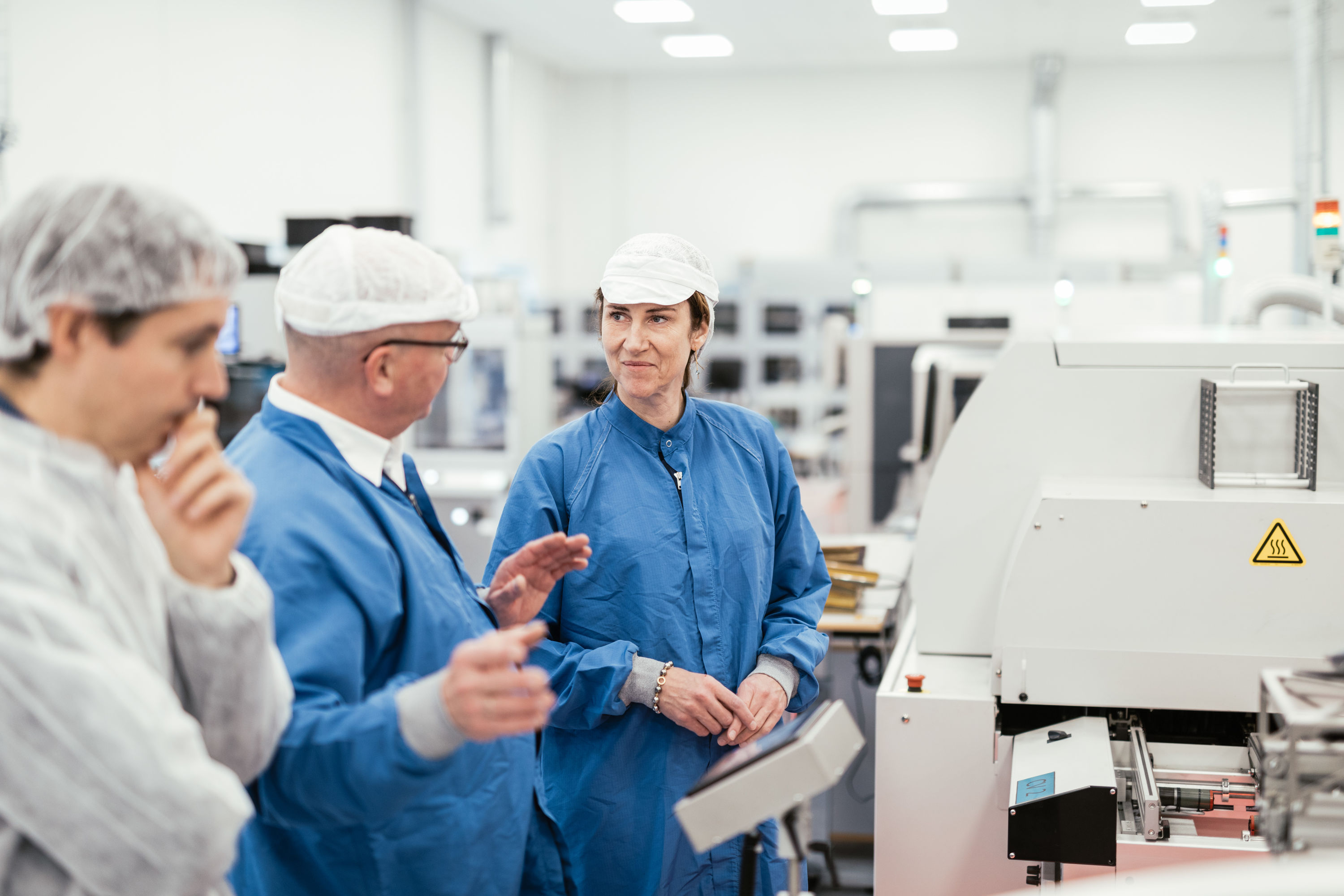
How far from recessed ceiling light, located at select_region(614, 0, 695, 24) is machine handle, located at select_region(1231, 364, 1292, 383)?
6.27 metres

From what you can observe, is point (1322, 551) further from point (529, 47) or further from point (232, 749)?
point (529, 47)

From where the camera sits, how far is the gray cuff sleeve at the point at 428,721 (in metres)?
0.91

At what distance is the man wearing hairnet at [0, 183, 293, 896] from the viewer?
69cm

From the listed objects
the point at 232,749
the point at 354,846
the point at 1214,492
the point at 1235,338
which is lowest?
the point at 354,846

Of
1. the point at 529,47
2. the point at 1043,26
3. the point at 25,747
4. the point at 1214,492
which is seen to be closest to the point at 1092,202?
the point at 1043,26

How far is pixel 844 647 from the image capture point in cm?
276

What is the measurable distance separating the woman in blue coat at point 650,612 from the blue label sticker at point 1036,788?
0.33m

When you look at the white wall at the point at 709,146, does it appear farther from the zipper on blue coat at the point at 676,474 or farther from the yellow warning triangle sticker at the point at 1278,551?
the yellow warning triangle sticker at the point at 1278,551

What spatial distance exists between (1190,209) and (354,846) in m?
9.41

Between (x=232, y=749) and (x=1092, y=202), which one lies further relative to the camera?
(x=1092, y=202)

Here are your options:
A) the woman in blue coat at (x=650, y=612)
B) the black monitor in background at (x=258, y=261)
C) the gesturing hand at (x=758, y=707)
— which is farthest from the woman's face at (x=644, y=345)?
the black monitor in background at (x=258, y=261)

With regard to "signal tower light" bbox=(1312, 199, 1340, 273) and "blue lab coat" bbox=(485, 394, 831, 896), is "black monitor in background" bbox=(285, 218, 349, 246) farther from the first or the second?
"signal tower light" bbox=(1312, 199, 1340, 273)

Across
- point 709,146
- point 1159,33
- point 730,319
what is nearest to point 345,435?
point 730,319

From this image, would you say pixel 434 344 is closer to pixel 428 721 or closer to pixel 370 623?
pixel 370 623
